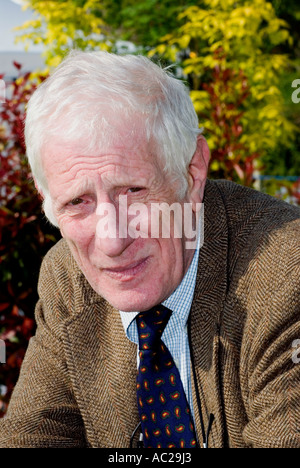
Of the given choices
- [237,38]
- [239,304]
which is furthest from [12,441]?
[237,38]

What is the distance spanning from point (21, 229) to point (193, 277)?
1.44 m

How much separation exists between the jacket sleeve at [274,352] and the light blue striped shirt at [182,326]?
10.3 inches

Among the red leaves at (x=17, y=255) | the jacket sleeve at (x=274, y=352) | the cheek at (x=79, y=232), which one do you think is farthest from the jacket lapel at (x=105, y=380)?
the red leaves at (x=17, y=255)

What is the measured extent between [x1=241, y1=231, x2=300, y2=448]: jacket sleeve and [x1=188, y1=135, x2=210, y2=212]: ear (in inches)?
12.3

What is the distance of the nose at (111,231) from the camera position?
1779 millimetres

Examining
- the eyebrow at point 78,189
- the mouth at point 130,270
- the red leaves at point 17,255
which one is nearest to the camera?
the eyebrow at point 78,189

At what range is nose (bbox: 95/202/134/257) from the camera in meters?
1.78

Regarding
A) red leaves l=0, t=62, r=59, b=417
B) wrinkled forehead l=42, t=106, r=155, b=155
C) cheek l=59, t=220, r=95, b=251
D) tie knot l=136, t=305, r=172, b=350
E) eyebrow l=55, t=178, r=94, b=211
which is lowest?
red leaves l=0, t=62, r=59, b=417

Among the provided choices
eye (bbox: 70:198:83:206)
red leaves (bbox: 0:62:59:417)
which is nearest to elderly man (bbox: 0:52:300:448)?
eye (bbox: 70:198:83:206)

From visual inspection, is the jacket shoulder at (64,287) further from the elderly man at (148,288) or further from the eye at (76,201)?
the eye at (76,201)

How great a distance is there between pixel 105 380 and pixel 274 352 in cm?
74

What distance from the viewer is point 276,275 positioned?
1775 millimetres

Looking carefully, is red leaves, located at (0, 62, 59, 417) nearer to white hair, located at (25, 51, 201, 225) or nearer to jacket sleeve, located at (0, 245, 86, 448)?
jacket sleeve, located at (0, 245, 86, 448)

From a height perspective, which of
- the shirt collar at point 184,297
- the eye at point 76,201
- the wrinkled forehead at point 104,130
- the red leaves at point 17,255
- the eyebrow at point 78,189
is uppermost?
the wrinkled forehead at point 104,130
